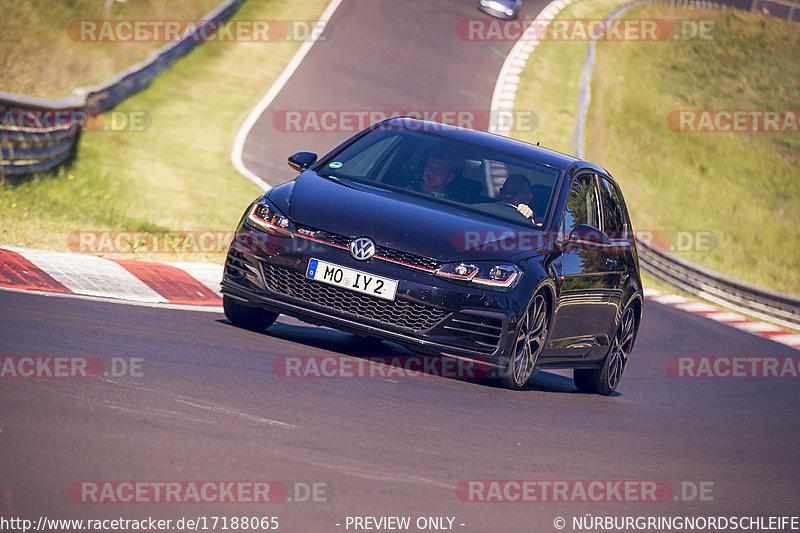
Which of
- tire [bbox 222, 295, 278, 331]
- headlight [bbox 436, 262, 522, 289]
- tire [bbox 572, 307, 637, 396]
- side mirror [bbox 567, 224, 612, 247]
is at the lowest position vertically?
tire [bbox 572, 307, 637, 396]

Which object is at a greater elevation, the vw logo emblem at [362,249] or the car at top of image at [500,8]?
the vw logo emblem at [362,249]

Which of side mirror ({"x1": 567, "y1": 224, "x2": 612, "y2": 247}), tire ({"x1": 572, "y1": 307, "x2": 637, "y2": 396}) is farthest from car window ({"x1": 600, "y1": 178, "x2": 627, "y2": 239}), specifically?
side mirror ({"x1": 567, "y1": 224, "x2": 612, "y2": 247})

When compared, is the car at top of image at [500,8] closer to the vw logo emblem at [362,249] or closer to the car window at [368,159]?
the car window at [368,159]

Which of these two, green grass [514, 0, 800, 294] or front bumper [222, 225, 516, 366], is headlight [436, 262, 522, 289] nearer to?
front bumper [222, 225, 516, 366]

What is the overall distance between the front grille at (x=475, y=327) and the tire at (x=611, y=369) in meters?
2.53

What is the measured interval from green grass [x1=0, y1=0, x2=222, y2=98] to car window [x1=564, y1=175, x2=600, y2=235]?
13.8 metres

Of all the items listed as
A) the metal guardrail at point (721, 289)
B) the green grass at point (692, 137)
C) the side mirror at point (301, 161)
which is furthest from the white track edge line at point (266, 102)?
the side mirror at point (301, 161)

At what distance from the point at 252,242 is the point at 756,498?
11.6 ft

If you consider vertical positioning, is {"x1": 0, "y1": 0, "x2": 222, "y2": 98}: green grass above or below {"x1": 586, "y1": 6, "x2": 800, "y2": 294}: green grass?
above

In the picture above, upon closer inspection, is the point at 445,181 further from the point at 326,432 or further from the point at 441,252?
the point at 326,432

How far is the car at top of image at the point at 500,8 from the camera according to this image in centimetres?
3459

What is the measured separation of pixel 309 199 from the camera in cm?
830

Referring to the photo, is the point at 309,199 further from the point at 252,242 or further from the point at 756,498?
the point at 756,498

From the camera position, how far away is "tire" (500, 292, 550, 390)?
8062mm
